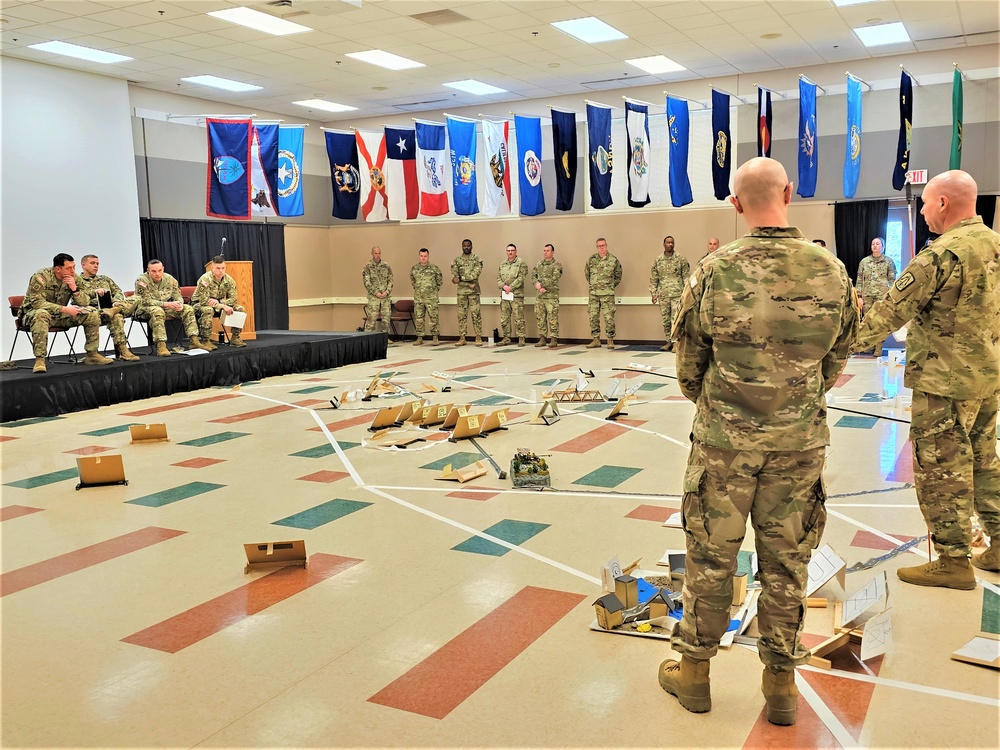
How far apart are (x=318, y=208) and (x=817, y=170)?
10449 mm

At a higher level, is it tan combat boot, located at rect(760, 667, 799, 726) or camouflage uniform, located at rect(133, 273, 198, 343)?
camouflage uniform, located at rect(133, 273, 198, 343)

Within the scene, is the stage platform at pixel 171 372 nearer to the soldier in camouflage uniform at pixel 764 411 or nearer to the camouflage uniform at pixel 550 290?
the camouflage uniform at pixel 550 290

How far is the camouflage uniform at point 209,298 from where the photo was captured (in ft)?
38.9

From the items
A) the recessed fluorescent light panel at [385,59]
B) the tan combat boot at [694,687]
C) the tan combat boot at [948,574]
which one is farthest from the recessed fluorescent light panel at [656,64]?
the tan combat boot at [694,687]

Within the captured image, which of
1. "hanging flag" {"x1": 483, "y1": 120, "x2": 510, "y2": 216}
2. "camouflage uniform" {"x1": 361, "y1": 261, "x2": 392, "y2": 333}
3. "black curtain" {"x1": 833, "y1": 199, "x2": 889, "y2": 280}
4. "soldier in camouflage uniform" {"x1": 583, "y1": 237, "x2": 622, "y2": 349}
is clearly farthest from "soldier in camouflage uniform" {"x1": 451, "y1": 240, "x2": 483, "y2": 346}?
"black curtain" {"x1": 833, "y1": 199, "x2": 889, "y2": 280}

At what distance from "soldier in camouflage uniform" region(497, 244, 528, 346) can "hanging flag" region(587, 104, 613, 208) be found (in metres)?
2.55

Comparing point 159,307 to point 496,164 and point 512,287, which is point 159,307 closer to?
point 496,164

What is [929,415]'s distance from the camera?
362 centimetres

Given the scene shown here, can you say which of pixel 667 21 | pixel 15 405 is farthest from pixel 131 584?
pixel 667 21

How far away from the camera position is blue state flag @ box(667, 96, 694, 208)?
12.8m

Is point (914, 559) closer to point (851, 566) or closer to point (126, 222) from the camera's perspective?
point (851, 566)

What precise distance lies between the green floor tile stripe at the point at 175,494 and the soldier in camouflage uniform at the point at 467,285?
10475 millimetres

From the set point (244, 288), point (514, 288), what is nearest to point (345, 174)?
point (244, 288)

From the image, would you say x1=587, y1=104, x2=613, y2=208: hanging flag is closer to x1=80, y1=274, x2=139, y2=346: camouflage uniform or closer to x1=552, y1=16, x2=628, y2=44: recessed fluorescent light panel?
x1=552, y1=16, x2=628, y2=44: recessed fluorescent light panel
